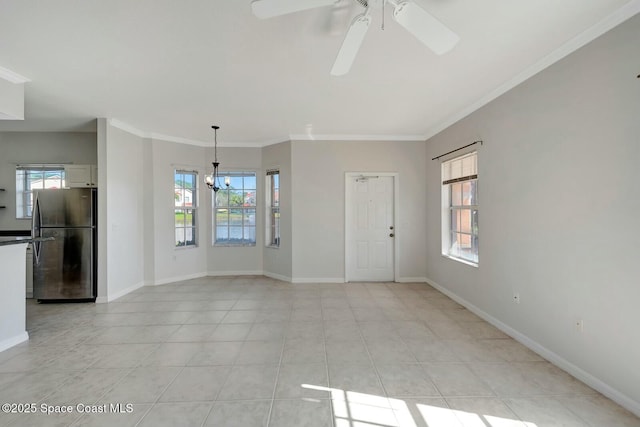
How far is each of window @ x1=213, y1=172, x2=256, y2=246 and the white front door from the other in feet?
6.69

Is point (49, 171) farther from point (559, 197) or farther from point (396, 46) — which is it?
point (559, 197)

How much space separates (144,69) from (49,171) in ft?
12.0

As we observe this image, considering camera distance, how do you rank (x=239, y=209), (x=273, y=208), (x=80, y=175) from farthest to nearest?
(x=239, y=209) < (x=273, y=208) < (x=80, y=175)

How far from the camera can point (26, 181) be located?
15.6 feet

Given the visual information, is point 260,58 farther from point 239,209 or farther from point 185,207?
point 185,207

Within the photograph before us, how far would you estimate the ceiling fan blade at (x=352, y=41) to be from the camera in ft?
5.19

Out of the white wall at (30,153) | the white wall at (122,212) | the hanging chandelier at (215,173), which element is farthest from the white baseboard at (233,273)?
the white wall at (30,153)

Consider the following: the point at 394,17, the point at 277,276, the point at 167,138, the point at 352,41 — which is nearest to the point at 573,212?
the point at 394,17

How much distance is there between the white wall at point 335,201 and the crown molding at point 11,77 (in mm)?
3406

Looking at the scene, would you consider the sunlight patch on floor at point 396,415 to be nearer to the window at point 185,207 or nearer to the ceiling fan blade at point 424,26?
the ceiling fan blade at point 424,26

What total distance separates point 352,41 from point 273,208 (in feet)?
13.5

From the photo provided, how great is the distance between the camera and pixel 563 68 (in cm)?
234

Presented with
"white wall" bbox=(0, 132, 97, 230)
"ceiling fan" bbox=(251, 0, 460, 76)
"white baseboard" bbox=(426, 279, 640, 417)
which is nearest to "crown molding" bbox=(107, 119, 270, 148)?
"white wall" bbox=(0, 132, 97, 230)

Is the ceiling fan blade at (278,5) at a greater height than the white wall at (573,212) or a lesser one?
greater
